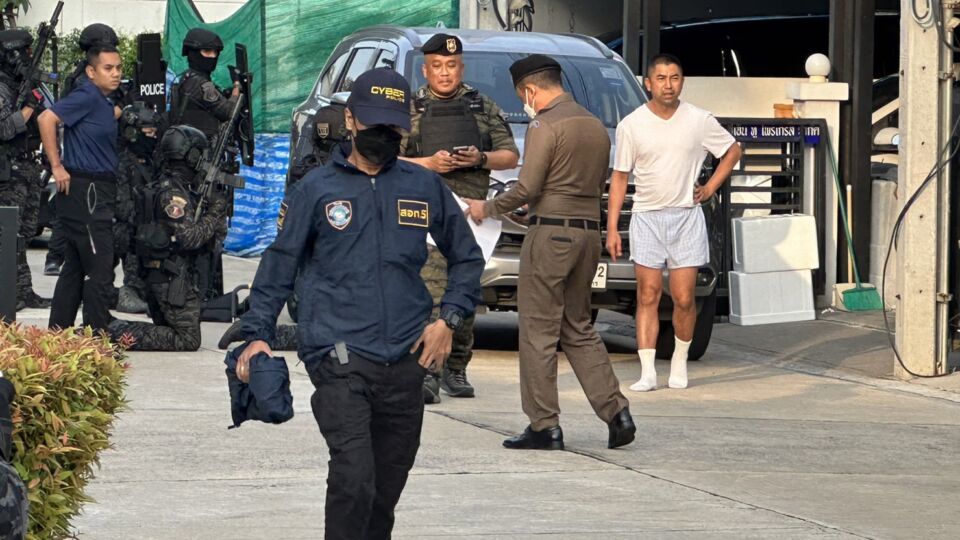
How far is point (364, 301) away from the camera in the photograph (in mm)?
5512

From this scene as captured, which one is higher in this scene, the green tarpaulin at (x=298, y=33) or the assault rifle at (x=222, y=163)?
the green tarpaulin at (x=298, y=33)

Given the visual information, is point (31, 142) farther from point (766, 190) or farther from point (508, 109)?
point (766, 190)

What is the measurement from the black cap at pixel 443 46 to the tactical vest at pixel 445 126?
27 cm

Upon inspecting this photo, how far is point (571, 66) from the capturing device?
12.5 m

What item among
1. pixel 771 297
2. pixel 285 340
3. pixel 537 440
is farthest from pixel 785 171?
Result: pixel 537 440

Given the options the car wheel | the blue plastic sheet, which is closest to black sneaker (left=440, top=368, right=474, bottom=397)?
the car wheel

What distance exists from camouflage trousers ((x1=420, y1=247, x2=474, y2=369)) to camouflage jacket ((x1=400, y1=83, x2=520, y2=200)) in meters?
0.37

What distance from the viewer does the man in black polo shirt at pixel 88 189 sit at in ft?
36.6

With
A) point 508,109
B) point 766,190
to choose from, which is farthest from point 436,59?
point 766,190

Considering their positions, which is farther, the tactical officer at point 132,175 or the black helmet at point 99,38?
the tactical officer at point 132,175

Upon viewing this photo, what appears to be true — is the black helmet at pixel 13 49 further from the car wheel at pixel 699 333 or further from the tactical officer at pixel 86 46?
the car wheel at pixel 699 333

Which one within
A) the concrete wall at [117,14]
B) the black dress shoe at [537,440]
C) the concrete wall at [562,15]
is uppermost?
the concrete wall at [117,14]

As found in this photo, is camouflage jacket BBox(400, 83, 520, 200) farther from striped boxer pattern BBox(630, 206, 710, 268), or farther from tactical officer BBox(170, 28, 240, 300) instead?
tactical officer BBox(170, 28, 240, 300)

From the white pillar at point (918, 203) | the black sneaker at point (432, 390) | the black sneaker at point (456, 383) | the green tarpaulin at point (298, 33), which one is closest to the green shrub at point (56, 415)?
the black sneaker at point (432, 390)
